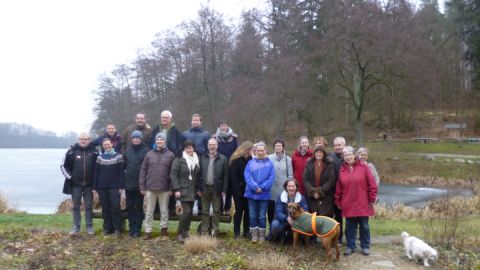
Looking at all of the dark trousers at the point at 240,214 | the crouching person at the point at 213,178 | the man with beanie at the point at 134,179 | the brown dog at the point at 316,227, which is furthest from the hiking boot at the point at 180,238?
the brown dog at the point at 316,227

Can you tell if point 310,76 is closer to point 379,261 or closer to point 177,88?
point 177,88

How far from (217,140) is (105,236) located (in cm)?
254

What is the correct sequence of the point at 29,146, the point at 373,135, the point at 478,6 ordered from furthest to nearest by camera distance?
the point at 29,146
the point at 373,135
the point at 478,6

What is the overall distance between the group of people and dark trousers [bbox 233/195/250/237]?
2 cm

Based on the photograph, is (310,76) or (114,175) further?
(310,76)

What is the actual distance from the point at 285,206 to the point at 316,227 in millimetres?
738

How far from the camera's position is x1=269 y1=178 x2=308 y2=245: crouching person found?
6.45 metres

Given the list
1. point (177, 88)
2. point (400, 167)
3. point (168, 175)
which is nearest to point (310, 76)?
point (400, 167)

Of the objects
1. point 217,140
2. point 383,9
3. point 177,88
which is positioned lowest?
point 217,140

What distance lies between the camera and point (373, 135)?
1449 inches

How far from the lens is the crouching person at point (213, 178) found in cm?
701

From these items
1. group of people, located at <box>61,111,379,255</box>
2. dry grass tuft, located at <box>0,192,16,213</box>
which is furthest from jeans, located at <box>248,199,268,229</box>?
dry grass tuft, located at <box>0,192,16,213</box>

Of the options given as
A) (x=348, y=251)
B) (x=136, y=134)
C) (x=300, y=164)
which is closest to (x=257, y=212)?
(x=300, y=164)

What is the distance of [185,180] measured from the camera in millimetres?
6914
